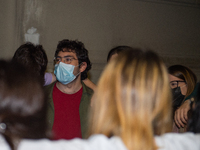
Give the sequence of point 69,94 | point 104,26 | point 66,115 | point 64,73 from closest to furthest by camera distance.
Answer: point 66,115 < point 69,94 < point 64,73 < point 104,26

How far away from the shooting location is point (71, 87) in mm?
2803

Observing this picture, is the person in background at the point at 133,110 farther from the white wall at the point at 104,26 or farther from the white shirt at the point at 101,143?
the white wall at the point at 104,26

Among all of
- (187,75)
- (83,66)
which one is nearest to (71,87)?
(83,66)

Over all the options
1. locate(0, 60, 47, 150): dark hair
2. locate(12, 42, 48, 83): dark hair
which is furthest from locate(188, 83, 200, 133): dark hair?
locate(12, 42, 48, 83): dark hair

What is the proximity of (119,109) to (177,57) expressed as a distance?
454 cm

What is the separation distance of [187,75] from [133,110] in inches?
72.7

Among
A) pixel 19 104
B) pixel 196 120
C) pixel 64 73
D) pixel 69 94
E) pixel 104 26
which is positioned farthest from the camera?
pixel 104 26

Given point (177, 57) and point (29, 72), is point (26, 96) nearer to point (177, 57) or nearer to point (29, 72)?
point (29, 72)

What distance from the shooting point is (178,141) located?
3.72 ft

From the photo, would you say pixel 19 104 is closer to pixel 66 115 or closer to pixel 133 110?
pixel 133 110

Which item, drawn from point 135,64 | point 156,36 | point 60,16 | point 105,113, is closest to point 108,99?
point 105,113

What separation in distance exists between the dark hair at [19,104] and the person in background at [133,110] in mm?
82

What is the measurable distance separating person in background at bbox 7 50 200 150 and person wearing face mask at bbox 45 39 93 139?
1323 mm

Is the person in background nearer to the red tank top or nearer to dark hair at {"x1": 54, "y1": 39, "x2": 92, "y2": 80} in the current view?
the red tank top
